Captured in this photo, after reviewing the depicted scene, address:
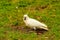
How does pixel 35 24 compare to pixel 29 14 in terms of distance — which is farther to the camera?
pixel 29 14

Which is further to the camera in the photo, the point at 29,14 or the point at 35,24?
the point at 29,14

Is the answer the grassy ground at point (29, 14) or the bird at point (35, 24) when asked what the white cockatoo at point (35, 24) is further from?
the grassy ground at point (29, 14)

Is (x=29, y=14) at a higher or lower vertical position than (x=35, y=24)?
lower

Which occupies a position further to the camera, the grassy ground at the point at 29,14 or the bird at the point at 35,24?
the bird at the point at 35,24

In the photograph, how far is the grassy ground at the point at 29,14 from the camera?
8.55 meters

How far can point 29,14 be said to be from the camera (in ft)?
34.1

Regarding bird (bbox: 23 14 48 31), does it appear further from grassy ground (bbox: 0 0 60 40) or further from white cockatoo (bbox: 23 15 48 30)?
grassy ground (bbox: 0 0 60 40)

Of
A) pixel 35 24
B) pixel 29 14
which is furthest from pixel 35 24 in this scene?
pixel 29 14

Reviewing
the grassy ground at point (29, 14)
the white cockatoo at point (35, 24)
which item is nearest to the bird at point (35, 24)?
the white cockatoo at point (35, 24)

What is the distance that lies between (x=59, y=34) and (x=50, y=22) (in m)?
0.99

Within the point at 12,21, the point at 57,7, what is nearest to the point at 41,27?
the point at 12,21

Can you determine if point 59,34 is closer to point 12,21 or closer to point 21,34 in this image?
point 21,34

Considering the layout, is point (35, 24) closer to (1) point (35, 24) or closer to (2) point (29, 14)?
(1) point (35, 24)

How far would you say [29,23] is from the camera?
352 inches
